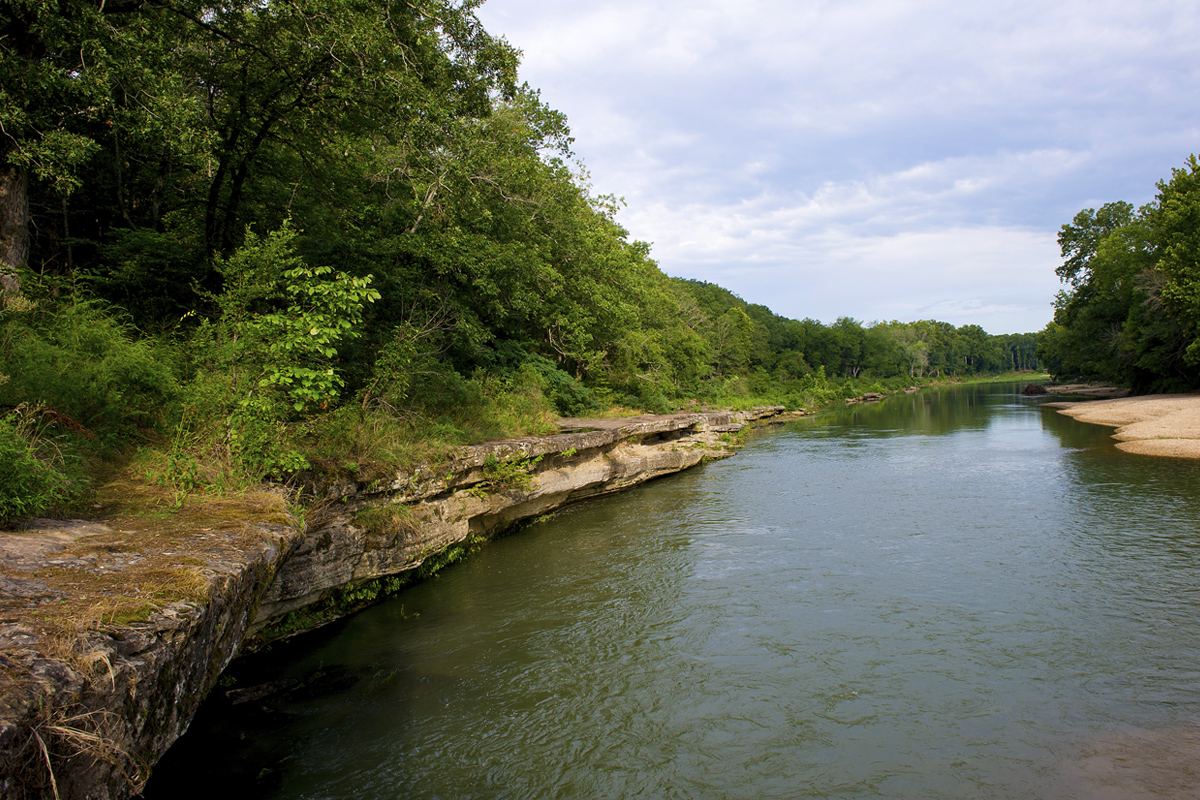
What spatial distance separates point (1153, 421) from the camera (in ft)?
86.5

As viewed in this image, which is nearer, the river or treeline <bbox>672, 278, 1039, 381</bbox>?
the river

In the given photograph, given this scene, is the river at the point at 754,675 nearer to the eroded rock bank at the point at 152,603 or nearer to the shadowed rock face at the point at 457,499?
the shadowed rock face at the point at 457,499

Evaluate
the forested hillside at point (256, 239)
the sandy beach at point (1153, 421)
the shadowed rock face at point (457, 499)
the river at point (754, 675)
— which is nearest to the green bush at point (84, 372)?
the forested hillside at point (256, 239)

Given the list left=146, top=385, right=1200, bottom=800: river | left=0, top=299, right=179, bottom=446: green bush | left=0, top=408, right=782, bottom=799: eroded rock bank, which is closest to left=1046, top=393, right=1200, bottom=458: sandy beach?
left=146, top=385, right=1200, bottom=800: river

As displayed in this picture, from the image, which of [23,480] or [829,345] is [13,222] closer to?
[23,480]

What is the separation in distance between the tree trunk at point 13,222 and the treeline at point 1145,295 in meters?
44.5

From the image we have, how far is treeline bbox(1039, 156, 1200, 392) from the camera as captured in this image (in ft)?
108

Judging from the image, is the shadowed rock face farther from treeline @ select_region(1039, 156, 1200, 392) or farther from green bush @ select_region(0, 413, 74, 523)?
treeline @ select_region(1039, 156, 1200, 392)

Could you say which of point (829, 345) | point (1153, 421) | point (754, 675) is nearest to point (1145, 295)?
point (1153, 421)

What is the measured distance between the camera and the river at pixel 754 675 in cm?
476

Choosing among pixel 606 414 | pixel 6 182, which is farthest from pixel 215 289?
pixel 606 414

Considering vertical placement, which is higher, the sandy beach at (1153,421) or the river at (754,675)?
the sandy beach at (1153,421)

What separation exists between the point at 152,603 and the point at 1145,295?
5336cm

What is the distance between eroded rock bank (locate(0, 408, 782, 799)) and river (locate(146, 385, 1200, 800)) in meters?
0.85
